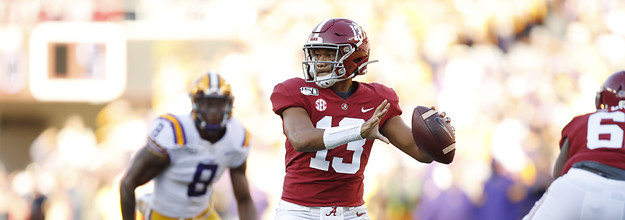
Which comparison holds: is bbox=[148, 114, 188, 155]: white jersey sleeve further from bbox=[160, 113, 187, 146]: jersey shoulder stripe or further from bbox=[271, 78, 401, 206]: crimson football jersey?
bbox=[271, 78, 401, 206]: crimson football jersey

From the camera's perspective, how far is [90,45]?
13430mm

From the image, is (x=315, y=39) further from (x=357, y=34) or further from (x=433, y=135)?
(x=433, y=135)

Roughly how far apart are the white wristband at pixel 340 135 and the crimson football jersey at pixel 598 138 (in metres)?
1.60

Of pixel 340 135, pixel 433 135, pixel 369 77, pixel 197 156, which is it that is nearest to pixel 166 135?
pixel 197 156

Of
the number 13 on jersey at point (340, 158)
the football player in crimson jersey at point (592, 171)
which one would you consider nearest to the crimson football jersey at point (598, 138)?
the football player in crimson jersey at point (592, 171)

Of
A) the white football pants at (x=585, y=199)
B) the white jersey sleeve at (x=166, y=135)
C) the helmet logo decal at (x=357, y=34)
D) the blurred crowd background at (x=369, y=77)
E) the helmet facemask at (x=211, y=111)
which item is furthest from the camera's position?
the blurred crowd background at (x=369, y=77)

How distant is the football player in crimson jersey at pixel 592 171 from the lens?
438 centimetres

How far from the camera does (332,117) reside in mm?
3797

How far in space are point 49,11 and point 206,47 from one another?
2435 mm

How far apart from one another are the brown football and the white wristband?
0.31 meters

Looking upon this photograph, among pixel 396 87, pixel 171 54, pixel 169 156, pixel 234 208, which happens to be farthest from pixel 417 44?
pixel 169 156

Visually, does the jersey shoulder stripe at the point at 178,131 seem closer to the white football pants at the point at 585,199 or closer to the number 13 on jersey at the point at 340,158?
the number 13 on jersey at the point at 340,158

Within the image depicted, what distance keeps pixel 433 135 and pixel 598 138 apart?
1.32 metres

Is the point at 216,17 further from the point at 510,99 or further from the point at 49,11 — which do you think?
the point at 510,99
